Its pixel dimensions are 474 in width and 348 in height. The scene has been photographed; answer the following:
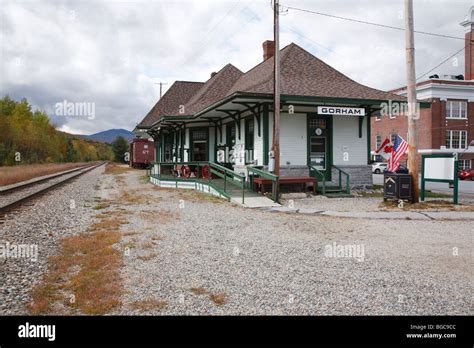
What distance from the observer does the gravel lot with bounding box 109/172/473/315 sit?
4547mm

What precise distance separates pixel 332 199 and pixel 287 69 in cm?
723

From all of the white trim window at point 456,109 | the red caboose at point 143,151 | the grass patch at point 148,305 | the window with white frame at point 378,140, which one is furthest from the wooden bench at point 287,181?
the window with white frame at point 378,140

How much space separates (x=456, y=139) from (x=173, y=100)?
104 ft

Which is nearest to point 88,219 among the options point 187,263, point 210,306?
point 187,263

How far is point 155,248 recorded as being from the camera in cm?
734

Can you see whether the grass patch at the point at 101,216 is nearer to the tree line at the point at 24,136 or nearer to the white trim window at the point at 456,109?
the tree line at the point at 24,136

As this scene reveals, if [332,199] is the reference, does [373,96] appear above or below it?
above

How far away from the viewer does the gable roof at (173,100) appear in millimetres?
30875

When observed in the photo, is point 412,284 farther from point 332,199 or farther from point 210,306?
point 332,199

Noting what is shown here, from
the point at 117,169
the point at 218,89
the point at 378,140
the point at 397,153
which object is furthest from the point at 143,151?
the point at 397,153

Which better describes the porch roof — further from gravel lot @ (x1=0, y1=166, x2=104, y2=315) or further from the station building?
gravel lot @ (x1=0, y1=166, x2=104, y2=315)

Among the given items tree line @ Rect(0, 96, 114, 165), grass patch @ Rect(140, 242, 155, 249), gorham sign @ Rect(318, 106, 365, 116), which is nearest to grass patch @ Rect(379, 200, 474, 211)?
gorham sign @ Rect(318, 106, 365, 116)

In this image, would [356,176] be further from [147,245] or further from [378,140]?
[378,140]
